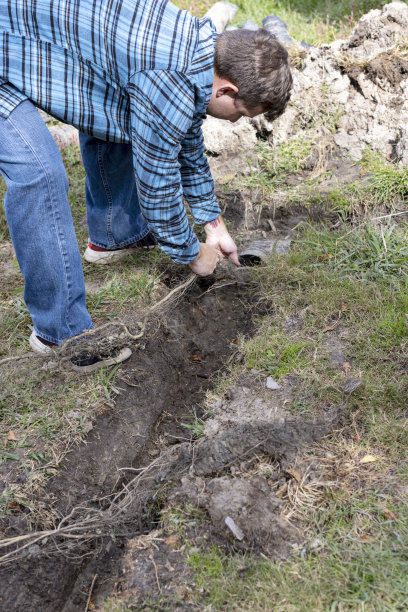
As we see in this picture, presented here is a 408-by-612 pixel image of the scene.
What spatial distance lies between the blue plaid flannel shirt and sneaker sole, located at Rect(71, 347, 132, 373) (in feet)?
2.56

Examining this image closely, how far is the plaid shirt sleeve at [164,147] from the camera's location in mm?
1852

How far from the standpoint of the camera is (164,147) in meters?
1.98

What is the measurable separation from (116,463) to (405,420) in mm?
1181

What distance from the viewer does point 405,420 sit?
2.12 m

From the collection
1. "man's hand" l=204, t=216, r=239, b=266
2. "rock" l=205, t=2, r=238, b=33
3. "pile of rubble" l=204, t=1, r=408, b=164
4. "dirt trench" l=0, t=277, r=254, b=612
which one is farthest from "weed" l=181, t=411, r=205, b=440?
"rock" l=205, t=2, r=238, b=33

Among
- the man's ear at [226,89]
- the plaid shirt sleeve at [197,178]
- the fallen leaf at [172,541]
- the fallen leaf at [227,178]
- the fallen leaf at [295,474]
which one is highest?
the man's ear at [226,89]

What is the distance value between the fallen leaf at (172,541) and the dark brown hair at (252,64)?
5.44 feet

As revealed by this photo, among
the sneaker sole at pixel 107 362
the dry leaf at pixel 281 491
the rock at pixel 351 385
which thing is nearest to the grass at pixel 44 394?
the sneaker sole at pixel 107 362

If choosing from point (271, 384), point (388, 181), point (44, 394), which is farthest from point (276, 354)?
point (388, 181)

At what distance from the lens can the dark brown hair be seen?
198cm

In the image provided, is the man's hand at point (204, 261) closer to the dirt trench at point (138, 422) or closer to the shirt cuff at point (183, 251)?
the shirt cuff at point (183, 251)

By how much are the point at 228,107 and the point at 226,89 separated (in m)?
0.09

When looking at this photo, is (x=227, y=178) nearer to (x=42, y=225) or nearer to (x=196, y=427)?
(x=42, y=225)

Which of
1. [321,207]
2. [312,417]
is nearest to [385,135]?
[321,207]
